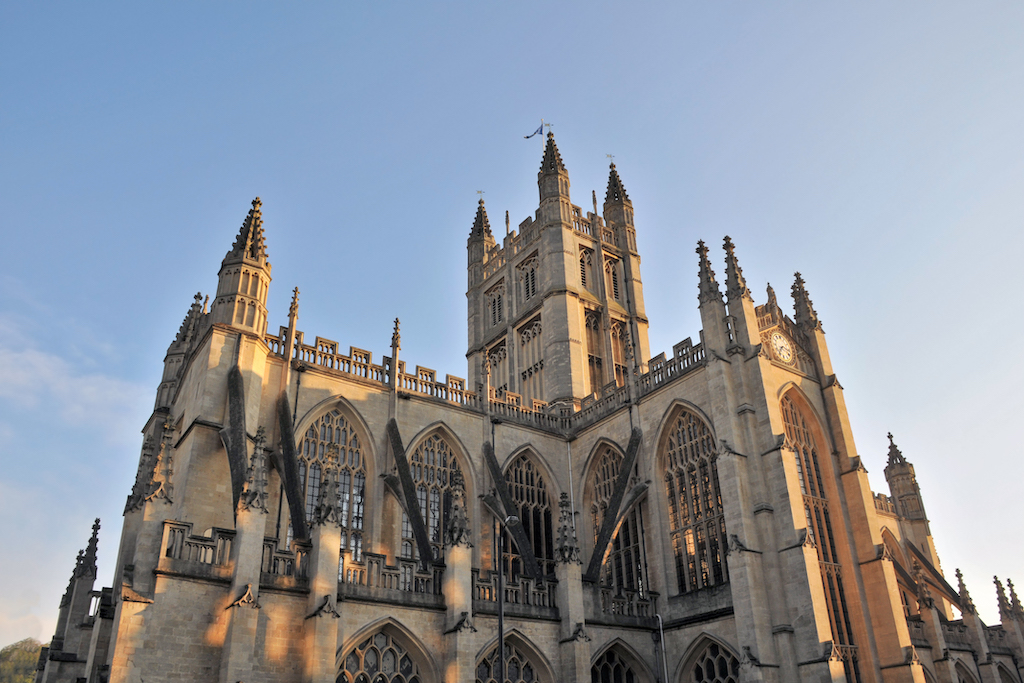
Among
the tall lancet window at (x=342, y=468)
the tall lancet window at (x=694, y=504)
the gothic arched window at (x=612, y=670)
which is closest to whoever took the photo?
the gothic arched window at (x=612, y=670)

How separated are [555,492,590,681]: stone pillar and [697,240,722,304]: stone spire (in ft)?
30.9

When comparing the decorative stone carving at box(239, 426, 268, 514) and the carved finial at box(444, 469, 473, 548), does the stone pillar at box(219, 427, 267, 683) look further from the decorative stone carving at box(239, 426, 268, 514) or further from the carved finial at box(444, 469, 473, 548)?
the carved finial at box(444, 469, 473, 548)

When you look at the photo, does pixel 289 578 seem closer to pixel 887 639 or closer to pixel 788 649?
pixel 788 649

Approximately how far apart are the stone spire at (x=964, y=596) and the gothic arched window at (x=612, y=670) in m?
15.3

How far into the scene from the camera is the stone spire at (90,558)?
28.3 meters

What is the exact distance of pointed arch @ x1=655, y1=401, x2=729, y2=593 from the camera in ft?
86.4

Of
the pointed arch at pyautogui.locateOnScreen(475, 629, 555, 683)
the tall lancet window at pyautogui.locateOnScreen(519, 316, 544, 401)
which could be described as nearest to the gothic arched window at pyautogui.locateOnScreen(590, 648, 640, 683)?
the pointed arch at pyautogui.locateOnScreen(475, 629, 555, 683)

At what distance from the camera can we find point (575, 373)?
38.8m

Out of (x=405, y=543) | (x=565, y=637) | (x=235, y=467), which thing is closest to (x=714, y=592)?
(x=565, y=637)

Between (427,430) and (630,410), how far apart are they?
321 inches

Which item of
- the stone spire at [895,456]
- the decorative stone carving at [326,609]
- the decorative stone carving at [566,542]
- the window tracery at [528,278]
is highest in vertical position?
the window tracery at [528,278]

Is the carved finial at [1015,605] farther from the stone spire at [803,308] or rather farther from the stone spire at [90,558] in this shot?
the stone spire at [90,558]

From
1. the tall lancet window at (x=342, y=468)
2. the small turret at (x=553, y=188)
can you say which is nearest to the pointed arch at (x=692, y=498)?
the tall lancet window at (x=342, y=468)

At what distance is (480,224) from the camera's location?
51094 millimetres
